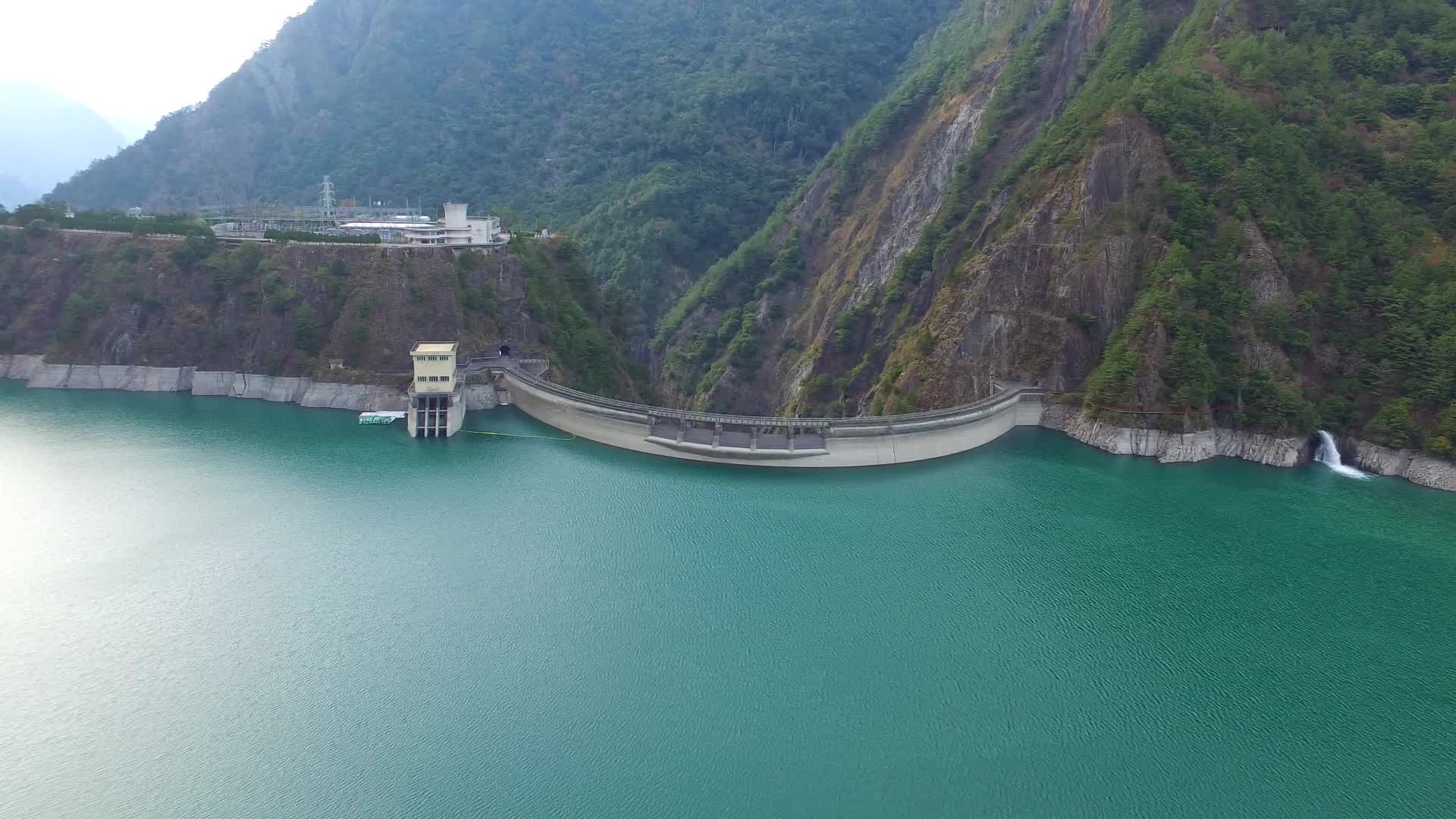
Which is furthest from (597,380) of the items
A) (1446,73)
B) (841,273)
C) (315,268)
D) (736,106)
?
(736,106)

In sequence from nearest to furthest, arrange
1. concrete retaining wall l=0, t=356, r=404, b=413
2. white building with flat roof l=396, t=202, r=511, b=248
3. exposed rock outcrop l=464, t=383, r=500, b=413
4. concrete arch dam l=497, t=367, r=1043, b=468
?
1. concrete arch dam l=497, t=367, r=1043, b=468
2. exposed rock outcrop l=464, t=383, r=500, b=413
3. concrete retaining wall l=0, t=356, r=404, b=413
4. white building with flat roof l=396, t=202, r=511, b=248

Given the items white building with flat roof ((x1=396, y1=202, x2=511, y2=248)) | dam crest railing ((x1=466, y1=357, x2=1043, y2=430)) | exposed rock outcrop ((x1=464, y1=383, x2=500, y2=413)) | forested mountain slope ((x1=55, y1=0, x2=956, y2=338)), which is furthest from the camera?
forested mountain slope ((x1=55, y1=0, x2=956, y2=338))

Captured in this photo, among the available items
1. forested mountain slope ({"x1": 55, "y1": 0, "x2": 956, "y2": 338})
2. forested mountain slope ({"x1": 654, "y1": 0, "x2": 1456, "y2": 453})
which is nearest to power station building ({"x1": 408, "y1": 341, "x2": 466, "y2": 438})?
forested mountain slope ({"x1": 654, "y1": 0, "x2": 1456, "y2": 453})

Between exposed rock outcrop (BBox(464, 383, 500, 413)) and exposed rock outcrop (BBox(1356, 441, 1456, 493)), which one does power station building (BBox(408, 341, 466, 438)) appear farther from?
exposed rock outcrop (BBox(1356, 441, 1456, 493))

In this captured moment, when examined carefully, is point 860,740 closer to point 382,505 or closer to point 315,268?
point 382,505

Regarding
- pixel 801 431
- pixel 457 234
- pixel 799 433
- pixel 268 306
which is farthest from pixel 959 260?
pixel 268 306

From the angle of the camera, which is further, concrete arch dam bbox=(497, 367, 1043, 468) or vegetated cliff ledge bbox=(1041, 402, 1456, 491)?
concrete arch dam bbox=(497, 367, 1043, 468)
